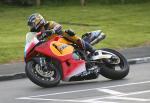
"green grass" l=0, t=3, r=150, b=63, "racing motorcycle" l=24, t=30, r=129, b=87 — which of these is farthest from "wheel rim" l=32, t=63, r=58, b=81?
"green grass" l=0, t=3, r=150, b=63

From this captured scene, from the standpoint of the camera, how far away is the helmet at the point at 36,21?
1304 cm

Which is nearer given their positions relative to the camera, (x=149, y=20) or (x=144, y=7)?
(x=149, y=20)

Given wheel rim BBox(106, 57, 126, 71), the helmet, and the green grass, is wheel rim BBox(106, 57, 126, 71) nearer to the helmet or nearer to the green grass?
the helmet

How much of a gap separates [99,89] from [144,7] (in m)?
22.3

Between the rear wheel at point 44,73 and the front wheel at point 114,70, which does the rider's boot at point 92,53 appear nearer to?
the front wheel at point 114,70

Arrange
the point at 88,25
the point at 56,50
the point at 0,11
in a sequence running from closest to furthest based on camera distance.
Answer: the point at 56,50, the point at 88,25, the point at 0,11

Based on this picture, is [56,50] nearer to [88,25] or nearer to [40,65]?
[40,65]

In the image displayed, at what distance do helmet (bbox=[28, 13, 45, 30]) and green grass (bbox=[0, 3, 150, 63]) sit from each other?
467 cm

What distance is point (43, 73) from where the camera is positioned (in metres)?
12.7

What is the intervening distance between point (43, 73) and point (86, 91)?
3.83 ft

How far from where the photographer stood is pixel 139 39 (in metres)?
21.3

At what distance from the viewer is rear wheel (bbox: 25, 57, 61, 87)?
12570mm

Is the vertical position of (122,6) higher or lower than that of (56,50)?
lower

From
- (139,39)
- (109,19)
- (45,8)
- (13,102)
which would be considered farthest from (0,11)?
(13,102)
